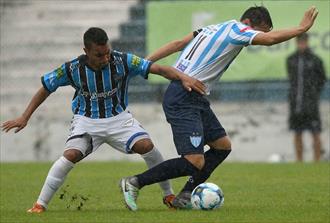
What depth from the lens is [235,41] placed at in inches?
368

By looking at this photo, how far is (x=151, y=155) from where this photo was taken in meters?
9.68

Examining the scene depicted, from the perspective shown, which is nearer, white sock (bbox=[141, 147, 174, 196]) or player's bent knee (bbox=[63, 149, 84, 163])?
player's bent knee (bbox=[63, 149, 84, 163])

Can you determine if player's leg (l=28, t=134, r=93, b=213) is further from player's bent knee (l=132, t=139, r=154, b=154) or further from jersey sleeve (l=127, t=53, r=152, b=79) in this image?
jersey sleeve (l=127, t=53, r=152, b=79)

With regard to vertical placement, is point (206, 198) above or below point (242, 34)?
below

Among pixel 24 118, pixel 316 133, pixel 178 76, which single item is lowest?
pixel 316 133

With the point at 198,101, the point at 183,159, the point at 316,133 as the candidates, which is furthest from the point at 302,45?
the point at 183,159

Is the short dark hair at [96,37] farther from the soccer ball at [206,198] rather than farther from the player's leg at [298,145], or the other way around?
the player's leg at [298,145]

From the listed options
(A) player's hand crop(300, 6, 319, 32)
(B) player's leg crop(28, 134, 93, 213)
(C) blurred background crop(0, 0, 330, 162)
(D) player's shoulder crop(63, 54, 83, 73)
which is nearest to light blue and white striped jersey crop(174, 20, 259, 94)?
(A) player's hand crop(300, 6, 319, 32)

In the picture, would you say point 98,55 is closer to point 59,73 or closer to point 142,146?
point 59,73

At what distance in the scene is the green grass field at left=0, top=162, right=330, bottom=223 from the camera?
29.1ft

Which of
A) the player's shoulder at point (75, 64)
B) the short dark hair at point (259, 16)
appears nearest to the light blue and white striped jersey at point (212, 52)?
the short dark hair at point (259, 16)

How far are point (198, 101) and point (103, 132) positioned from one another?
874mm

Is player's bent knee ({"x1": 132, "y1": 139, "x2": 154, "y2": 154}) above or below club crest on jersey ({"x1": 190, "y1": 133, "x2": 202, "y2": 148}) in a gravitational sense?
below

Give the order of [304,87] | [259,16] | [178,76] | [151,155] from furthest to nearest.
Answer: [304,87], [151,155], [259,16], [178,76]
